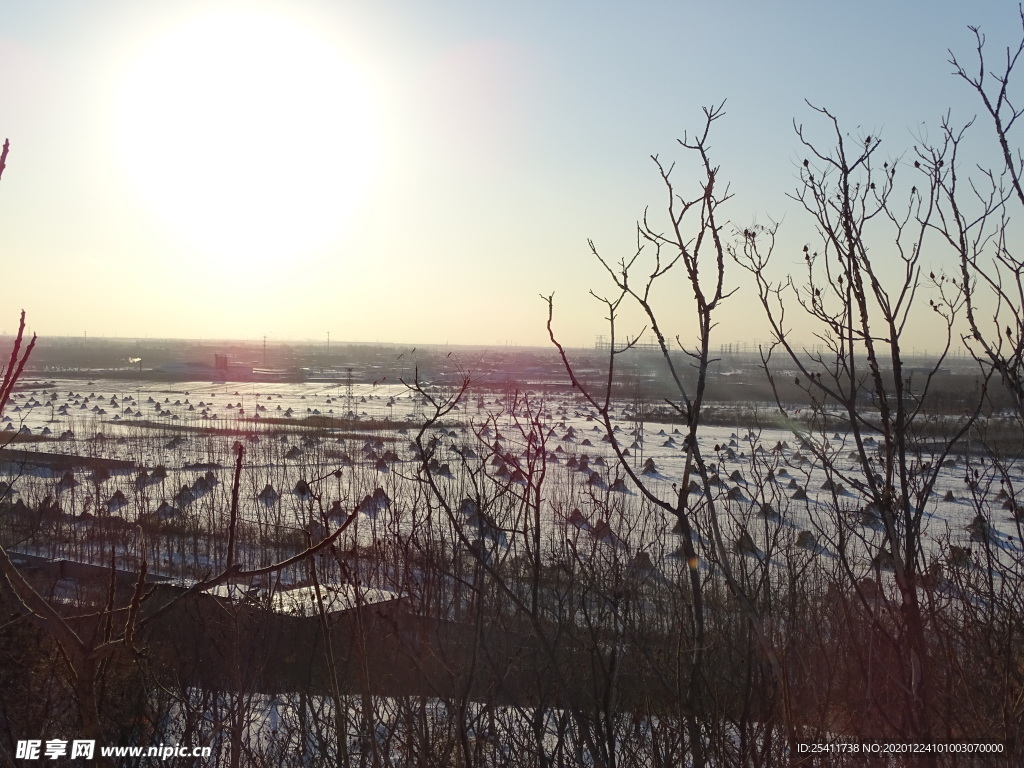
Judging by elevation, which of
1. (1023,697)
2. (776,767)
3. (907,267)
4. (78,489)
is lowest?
(78,489)

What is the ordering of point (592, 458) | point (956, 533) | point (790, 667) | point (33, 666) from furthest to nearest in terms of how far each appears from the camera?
point (592, 458) < point (956, 533) < point (33, 666) < point (790, 667)

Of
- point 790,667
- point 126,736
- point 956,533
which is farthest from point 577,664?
point 956,533

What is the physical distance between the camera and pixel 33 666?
492 cm

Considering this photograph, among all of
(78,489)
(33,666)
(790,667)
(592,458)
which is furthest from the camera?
(592,458)

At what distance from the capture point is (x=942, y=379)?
175ft

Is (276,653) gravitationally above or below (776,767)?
below

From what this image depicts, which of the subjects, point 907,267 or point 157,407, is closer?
point 907,267

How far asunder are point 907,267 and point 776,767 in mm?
1586

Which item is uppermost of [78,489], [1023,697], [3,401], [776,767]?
[3,401]

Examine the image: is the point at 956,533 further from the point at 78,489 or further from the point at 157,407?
the point at 157,407

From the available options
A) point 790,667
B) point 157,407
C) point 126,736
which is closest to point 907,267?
point 790,667

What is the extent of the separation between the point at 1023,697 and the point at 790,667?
1.97 m

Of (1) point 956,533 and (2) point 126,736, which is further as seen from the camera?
(1) point 956,533

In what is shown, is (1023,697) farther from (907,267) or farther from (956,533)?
(956,533)
